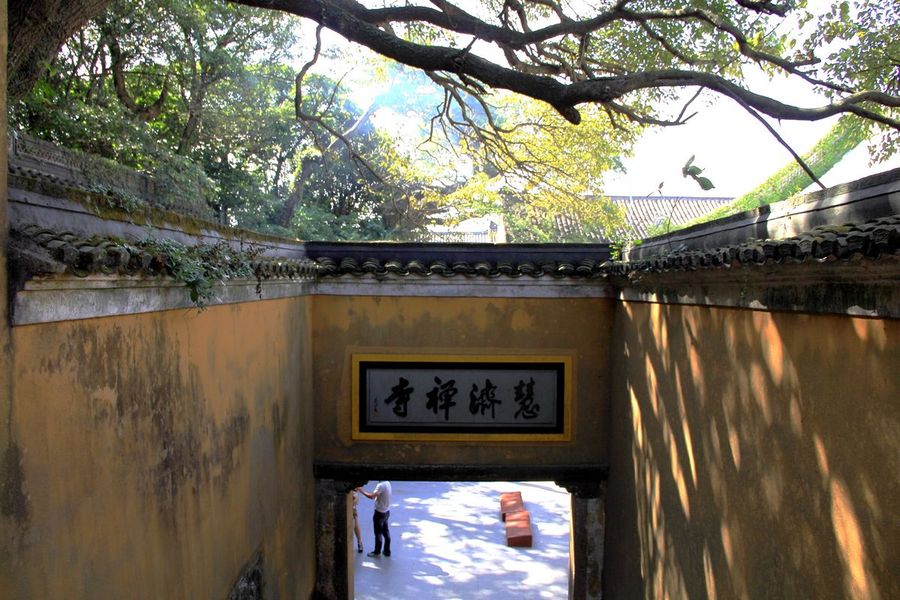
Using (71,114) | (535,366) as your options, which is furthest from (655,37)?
(71,114)

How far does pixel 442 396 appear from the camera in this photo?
6.12m

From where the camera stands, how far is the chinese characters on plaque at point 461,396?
241 inches

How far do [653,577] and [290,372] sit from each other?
319 centimetres

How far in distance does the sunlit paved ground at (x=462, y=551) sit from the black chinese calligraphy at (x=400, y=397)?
3152 mm

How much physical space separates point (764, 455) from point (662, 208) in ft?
54.0

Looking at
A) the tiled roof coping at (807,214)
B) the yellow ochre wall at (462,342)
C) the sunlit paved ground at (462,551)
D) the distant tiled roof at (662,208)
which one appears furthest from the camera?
the distant tiled roof at (662,208)

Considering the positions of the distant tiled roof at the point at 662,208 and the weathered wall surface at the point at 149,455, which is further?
the distant tiled roof at the point at 662,208

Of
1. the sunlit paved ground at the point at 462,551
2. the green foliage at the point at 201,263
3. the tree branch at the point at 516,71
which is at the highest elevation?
the tree branch at the point at 516,71

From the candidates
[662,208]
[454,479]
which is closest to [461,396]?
[454,479]

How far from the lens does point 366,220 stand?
1493cm

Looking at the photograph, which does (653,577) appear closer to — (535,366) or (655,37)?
(535,366)

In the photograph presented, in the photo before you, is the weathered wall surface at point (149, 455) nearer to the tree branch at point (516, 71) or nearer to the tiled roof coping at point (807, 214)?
the tree branch at point (516, 71)

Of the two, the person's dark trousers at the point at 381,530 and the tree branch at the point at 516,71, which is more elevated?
the tree branch at the point at 516,71

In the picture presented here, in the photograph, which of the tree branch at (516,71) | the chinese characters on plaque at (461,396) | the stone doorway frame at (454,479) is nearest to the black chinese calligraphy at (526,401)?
the chinese characters on plaque at (461,396)
